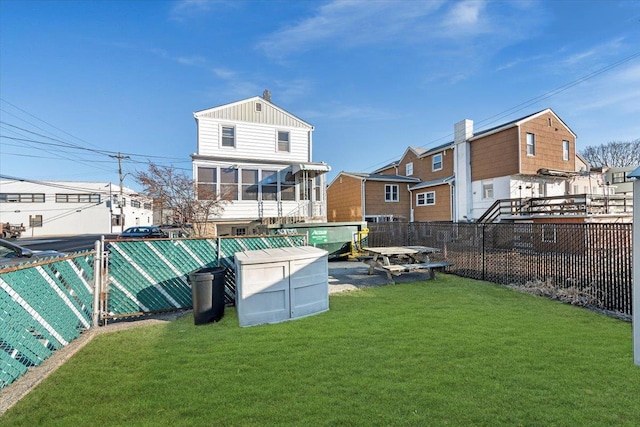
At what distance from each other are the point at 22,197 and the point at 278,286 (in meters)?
48.6

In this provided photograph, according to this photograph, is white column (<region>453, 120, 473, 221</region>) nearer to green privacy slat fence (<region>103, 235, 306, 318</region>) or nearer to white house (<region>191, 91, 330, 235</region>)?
white house (<region>191, 91, 330, 235</region>)

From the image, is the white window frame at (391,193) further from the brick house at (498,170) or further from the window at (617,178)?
the window at (617,178)

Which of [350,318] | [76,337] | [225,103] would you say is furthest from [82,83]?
[350,318]

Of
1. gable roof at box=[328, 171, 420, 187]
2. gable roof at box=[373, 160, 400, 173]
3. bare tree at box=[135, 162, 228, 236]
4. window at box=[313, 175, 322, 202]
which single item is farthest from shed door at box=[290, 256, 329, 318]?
gable roof at box=[373, 160, 400, 173]

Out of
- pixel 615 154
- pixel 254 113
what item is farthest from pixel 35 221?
pixel 615 154

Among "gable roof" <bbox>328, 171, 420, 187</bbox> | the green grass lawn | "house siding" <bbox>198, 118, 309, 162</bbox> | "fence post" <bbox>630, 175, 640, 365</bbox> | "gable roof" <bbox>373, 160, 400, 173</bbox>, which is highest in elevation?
"gable roof" <bbox>373, 160, 400, 173</bbox>

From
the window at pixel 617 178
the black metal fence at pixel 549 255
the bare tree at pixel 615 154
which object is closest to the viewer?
the black metal fence at pixel 549 255

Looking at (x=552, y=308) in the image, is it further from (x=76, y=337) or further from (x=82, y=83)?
(x=82, y=83)

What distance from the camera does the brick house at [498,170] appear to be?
18500 millimetres

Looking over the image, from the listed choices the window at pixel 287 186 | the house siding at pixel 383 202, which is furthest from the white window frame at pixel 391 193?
the window at pixel 287 186

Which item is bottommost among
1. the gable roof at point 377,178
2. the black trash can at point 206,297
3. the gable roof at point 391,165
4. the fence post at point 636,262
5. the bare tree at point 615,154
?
the black trash can at point 206,297

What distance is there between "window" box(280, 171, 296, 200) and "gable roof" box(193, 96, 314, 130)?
3.12m

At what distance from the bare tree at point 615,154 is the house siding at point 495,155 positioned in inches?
1375

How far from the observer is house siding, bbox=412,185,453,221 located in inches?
872
